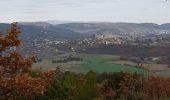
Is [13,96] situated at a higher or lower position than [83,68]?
higher

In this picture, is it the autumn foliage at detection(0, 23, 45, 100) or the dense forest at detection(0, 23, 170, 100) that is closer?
the autumn foliage at detection(0, 23, 45, 100)

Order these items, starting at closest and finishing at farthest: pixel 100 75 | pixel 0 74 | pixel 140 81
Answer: pixel 0 74
pixel 140 81
pixel 100 75

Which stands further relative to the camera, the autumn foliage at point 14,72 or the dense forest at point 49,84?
the dense forest at point 49,84

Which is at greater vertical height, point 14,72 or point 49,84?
point 14,72

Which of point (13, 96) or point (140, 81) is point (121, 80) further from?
point (13, 96)

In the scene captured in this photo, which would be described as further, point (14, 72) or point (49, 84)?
point (49, 84)

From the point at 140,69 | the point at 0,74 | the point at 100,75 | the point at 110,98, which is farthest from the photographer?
the point at 140,69

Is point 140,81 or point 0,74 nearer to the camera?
point 0,74

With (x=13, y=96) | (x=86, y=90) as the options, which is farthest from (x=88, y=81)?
(x=13, y=96)
